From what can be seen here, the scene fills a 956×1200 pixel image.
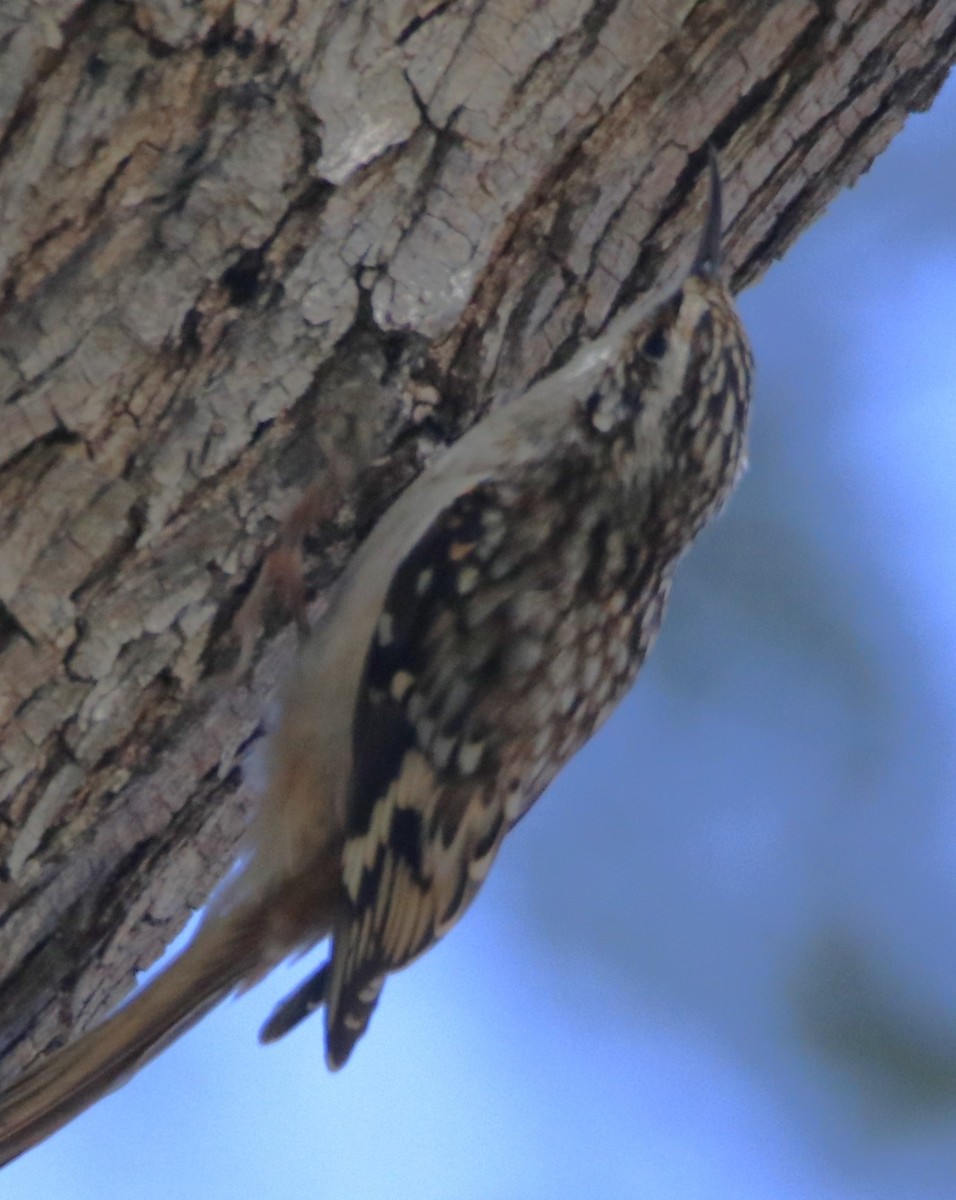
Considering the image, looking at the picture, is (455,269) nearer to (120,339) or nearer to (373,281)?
(373,281)

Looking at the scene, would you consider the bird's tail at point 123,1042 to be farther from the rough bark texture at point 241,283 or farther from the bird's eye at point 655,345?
the bird's eye at point 655,345

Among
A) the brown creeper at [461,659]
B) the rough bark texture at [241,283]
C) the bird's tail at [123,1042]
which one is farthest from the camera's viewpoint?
the brown creeper at [461,659]

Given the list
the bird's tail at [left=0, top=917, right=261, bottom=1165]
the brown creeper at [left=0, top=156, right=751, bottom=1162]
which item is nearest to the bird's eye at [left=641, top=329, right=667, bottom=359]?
the brown creeper at [left=0, top=156, right=751, bottom=1162]

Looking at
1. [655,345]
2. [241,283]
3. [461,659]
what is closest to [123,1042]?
[461,659]

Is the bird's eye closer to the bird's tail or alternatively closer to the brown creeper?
the brown creeper

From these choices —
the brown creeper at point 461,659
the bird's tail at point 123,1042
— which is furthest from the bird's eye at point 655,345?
the bird's tail at point 123,1042

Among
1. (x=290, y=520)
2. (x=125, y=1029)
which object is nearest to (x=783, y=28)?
(x=290, y=520)

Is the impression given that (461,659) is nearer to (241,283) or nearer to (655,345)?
(655,345)
